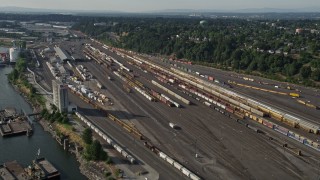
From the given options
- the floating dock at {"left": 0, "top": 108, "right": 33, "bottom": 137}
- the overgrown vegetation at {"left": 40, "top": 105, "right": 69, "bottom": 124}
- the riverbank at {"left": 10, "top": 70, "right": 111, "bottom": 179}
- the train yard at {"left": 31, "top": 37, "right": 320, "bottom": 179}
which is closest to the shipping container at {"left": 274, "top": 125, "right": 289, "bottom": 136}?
the train yard at {"left": 31, "top": 37, "right": 320, "bottom": 179}

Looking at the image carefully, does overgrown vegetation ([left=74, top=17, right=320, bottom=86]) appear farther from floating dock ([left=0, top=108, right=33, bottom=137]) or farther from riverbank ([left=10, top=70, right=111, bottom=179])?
floating dock ([left=0, top=108, right=33, bottom=137])

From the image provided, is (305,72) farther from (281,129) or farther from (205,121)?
Result: (205,121)

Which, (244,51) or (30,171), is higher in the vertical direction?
(244,51)

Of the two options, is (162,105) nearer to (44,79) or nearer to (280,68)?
(44,79)

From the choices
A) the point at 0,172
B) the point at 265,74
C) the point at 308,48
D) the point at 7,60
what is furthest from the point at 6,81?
the point at 308,48

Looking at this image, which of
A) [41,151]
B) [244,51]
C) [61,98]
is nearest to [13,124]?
[61,98]

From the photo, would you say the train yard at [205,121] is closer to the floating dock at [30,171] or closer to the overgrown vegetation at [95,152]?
the overgrown vegetation at [95,152]

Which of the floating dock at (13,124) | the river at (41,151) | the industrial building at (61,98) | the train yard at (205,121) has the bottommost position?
the river at (41,151)

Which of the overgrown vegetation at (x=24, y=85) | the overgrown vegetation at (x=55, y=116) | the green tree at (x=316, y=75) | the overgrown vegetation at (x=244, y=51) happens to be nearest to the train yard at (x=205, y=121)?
the overgrown vegetation at (x=55, y=116)
